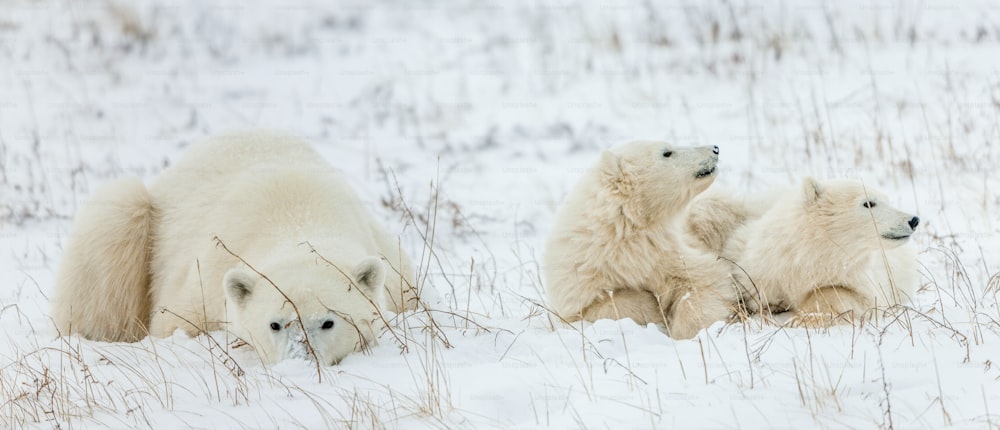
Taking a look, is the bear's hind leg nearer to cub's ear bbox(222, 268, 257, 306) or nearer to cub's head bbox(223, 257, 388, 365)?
cub's head bbox(223, 257, 388, 365)

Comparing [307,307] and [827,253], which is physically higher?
[307,307]

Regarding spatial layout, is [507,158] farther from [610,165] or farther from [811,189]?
[811,189]

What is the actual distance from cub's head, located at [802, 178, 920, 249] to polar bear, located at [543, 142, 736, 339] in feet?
1.92

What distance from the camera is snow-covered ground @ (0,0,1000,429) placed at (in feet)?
13.0

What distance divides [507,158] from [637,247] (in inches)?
189

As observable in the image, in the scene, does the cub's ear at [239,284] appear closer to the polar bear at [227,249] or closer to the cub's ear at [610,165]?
the polar bear at [227,249]

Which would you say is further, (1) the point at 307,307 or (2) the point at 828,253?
(2) the point at 828,253

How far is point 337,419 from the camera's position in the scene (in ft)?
12.5

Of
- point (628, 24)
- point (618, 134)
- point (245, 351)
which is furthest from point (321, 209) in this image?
point (628, 24)

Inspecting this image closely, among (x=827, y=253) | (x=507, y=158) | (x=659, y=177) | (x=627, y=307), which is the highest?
(x=659, y=177)

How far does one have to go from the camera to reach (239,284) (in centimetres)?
476

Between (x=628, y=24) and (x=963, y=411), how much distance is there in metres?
9.83

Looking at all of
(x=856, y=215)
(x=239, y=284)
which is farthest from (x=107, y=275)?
(x=856, y=215)

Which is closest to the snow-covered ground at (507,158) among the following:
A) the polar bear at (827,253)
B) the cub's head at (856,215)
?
the polar bear at (827,253)
